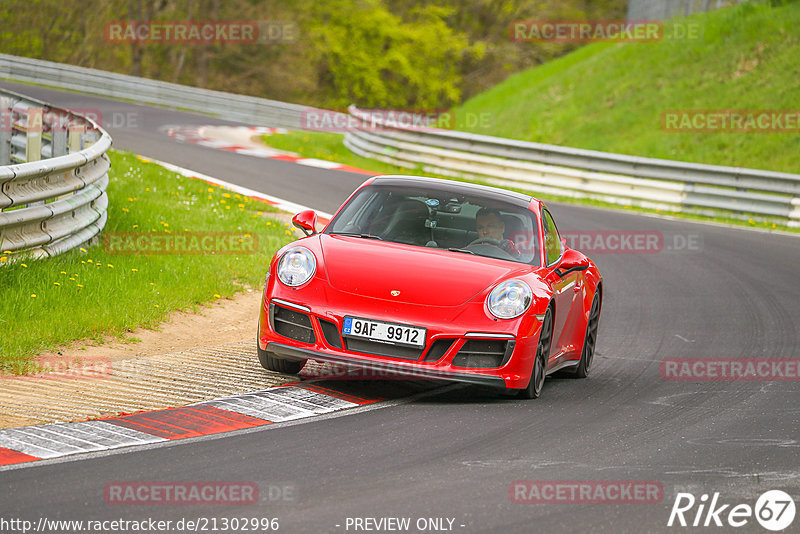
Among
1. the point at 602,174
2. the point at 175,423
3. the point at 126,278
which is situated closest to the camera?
the point at 175,423

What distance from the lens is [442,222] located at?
305 inches

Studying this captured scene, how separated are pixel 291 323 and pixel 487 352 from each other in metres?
1.24

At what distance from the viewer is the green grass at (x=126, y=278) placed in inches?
310

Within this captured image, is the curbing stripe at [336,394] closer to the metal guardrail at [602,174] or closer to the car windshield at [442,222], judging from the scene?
the car windshield at [442,222]

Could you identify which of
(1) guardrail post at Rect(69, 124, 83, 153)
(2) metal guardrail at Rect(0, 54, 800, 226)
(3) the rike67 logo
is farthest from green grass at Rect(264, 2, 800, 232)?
(3) the rike67 logo

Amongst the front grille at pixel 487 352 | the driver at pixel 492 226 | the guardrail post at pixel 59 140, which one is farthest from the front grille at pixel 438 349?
the guardrail post at pixel 59 140

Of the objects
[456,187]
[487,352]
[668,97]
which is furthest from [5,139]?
[668,97]

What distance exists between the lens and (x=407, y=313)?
6609 millimetres

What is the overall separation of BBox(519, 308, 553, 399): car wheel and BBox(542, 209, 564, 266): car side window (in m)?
0.61

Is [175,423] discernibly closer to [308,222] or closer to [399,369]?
[399,369]

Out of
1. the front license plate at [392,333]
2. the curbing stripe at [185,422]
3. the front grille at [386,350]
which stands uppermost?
the front license plate at [392,333]

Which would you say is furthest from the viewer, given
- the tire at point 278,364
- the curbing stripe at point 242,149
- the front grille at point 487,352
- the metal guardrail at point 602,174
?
the curbing stripe at point 242,149

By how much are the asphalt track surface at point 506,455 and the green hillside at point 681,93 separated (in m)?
15.1

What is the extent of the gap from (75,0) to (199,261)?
40.9 m
